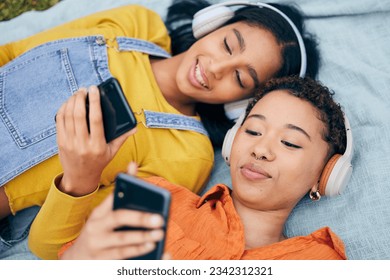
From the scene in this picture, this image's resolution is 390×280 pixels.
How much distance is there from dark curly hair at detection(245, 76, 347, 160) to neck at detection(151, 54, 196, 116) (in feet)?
0.85

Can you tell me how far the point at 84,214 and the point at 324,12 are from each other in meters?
1.09

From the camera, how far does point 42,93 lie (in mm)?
1353

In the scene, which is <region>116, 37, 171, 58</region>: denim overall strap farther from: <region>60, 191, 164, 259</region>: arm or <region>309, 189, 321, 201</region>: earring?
<region>60, 191, 164, 259</region>: arm

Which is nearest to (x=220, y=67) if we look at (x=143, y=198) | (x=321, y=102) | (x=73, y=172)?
(x=321, y=102)

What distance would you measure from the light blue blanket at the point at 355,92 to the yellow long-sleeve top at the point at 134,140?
0.15 m

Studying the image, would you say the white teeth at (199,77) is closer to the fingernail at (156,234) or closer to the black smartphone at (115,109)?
the black smartphone at (115,109)

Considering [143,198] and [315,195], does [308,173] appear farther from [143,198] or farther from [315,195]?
[143,198]

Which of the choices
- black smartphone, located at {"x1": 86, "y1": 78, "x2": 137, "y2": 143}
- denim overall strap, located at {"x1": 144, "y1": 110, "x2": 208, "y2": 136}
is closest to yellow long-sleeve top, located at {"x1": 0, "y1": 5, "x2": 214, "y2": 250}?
denim overall strap, located at {"x1": 144, "y1": 110, "x2": 208, "y2": 136}

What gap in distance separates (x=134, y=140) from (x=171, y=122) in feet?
0.48

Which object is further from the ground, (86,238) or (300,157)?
(86,238)

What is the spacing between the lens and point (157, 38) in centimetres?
165
